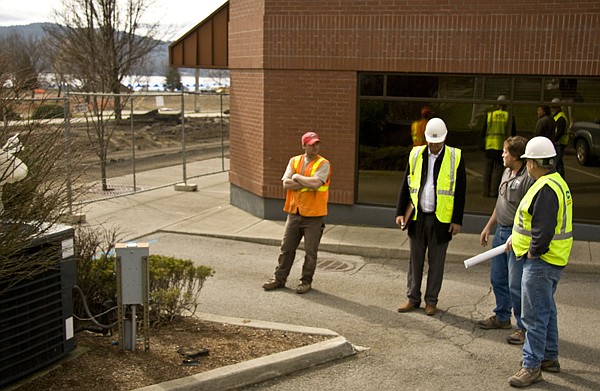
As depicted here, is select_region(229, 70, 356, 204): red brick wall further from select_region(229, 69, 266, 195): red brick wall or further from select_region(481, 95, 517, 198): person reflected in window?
select_region(481, 95, 517, 198): person reflected in window

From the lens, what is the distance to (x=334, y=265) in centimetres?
1048

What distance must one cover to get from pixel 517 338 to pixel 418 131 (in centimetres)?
561

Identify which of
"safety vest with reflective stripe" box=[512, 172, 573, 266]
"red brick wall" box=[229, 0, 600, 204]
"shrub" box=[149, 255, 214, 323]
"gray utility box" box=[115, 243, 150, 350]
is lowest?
"shrub" box=[149, 255, 214, 323]

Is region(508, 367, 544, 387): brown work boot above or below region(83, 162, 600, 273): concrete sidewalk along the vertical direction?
above

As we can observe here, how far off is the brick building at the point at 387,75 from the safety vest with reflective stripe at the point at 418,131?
0.15 metres

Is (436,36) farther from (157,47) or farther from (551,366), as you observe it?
(157,47)

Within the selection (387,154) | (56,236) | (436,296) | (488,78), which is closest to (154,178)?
(387,154)

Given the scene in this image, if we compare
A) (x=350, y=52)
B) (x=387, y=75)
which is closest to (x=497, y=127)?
(x=387, y=75)

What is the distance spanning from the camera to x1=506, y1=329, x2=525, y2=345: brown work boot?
7129 millimetres

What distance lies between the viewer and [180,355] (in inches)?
245

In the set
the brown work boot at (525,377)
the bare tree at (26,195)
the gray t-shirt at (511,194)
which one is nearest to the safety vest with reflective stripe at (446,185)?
the gray t-shirt at (511,194)

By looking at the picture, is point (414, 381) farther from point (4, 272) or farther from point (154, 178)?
point (154, 178)

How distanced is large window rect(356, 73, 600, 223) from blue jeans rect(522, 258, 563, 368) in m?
5.96

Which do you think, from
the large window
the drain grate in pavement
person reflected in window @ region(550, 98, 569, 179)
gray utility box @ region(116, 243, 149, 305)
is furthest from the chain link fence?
person reflected in window @ region(550, 98, 569, 179)
